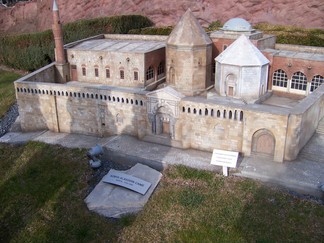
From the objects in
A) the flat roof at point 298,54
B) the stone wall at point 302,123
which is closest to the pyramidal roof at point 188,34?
the flat roof at point 298,54

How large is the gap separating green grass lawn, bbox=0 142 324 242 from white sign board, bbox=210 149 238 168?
737mm

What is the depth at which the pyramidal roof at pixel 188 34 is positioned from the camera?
25.3 meters

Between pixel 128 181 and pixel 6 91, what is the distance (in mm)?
23008

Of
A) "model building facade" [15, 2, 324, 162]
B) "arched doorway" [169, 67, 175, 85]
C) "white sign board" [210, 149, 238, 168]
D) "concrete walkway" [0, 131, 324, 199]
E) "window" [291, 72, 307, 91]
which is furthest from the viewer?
"window" [291, 72, 307, 91]

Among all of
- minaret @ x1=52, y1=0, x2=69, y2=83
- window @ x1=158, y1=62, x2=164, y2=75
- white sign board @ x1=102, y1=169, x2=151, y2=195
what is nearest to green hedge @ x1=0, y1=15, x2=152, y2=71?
minaret @ x1=52, y1=0, x2=69, y2=83

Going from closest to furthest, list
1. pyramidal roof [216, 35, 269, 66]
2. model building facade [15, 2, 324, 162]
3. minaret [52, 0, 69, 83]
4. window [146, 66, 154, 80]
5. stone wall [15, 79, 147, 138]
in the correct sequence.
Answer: model building facade [15, 2, 324, 162], stone wall [15, 79, 147, 138], pyramidal roof [216, 35, 269, 66], window [146, 66, 154, 80], minaret [52, 0, 69, 83]

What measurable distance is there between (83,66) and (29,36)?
654 inches

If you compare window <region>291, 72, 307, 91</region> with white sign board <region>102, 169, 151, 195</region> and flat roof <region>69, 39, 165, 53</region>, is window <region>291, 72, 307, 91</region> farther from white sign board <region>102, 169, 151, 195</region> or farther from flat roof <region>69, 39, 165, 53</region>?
white sign board <region>102, 169, 151, 195</region>

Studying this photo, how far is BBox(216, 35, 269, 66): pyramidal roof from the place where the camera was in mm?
24172

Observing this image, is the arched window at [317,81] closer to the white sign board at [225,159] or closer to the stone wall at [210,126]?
the stone wall at [210,126]

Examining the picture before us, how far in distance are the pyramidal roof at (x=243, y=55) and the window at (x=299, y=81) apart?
354 cm

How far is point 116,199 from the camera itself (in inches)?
734

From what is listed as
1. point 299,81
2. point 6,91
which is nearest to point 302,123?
point 299,81

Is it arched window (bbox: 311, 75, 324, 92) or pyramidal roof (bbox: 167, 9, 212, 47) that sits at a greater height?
pyramidal roof (bbox: 167, 9, 212, 47)
